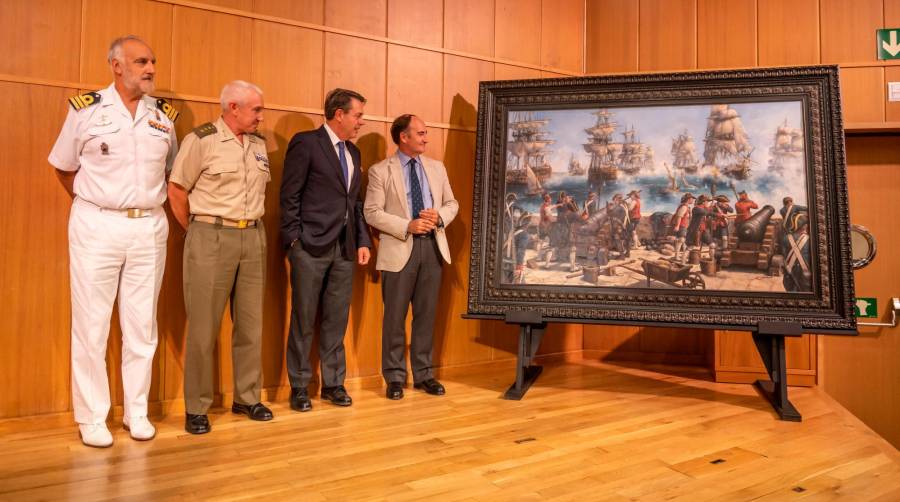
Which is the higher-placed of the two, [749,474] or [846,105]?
[846,105]

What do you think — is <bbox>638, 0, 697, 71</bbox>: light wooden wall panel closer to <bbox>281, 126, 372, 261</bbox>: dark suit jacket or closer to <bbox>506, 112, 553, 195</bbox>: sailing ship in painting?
<bbox>506, 112, 553, 195</bbox>: sailing ship in painting

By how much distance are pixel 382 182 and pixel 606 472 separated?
6.89ft

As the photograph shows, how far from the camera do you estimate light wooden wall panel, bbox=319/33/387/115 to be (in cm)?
402

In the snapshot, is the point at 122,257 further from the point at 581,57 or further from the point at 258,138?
the point at 581,57

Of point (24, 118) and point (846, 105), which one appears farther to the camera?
point (846, 105)

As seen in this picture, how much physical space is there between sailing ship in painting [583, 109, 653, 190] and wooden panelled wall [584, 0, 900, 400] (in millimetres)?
1302

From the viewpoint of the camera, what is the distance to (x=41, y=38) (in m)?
3.20

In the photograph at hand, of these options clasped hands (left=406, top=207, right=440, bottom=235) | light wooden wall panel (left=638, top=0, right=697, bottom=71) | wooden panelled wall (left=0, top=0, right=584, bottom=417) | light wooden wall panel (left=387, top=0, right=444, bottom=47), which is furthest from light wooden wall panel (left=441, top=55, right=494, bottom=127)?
light wooden wall panel (left=638, top=0, right=697, bottom=71)

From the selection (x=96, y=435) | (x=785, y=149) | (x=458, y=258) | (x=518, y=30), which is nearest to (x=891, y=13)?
(x=785, y=149)

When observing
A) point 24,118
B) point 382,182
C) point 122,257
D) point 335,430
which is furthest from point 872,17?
point 24,118

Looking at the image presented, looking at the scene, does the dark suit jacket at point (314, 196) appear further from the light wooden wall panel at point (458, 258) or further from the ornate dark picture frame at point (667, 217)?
the light wooden wall panel at point (458, 258)

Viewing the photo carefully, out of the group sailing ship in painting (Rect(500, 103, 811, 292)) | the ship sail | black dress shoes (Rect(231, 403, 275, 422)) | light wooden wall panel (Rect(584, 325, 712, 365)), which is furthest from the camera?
light wooden wall panel (Rect(584, 325, 712, 365))

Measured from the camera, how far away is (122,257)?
297 cm

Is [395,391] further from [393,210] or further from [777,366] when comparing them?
[777,366]
